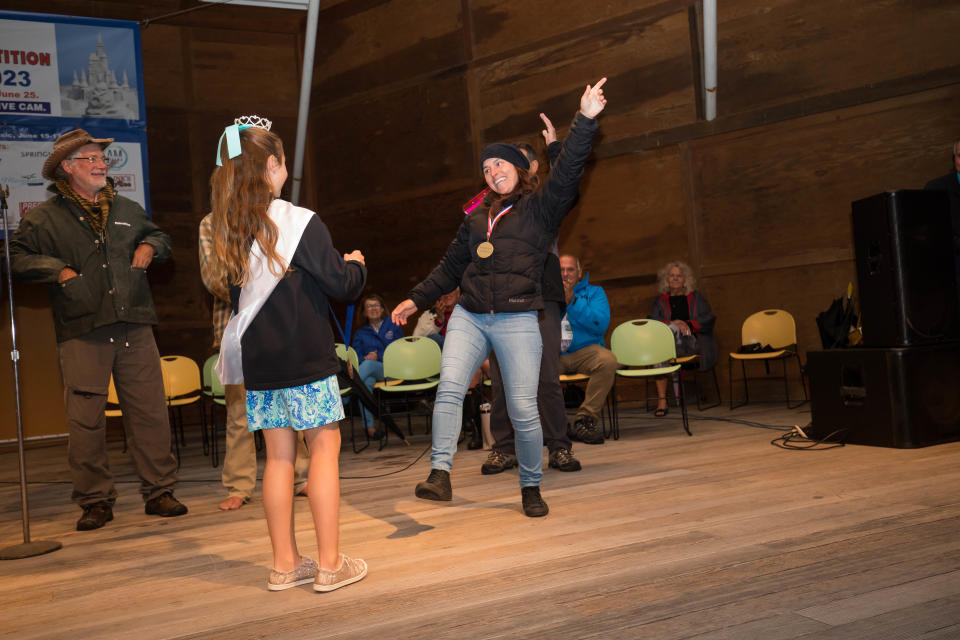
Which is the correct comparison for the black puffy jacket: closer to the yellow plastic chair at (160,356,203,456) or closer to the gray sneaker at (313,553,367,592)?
the gray sneaker at (313,553,367,592)

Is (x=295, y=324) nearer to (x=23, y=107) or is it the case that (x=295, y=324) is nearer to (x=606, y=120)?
(x=606, y=120)

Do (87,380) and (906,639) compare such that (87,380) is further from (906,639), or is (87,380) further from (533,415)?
(906,639)

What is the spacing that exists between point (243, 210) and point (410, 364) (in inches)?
148

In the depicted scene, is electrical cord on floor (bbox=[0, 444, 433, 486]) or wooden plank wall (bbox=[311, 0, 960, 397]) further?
wooden plank wall (bbox=[311, 0, 960, 397])

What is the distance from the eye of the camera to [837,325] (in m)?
5.09

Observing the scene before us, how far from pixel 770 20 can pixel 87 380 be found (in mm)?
5901

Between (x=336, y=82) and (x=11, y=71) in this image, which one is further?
(x=336, y=82)

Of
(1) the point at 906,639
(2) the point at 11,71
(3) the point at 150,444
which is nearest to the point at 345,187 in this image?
(2) the point at 11,71

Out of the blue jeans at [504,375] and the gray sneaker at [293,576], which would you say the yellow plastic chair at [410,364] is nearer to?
the blue jeans at [504,375]

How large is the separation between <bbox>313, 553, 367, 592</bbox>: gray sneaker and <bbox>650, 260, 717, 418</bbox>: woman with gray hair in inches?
192

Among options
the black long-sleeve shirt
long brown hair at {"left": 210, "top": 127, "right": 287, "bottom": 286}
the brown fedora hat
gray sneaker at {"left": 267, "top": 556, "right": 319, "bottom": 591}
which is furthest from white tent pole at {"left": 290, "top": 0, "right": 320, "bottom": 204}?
gray sneaker at {"left": 267, "top": 556, "right": 319, "bottom": 591}

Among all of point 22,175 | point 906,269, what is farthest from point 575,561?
point 22,175

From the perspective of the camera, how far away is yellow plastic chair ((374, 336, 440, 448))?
614cm

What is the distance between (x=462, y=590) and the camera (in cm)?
241
